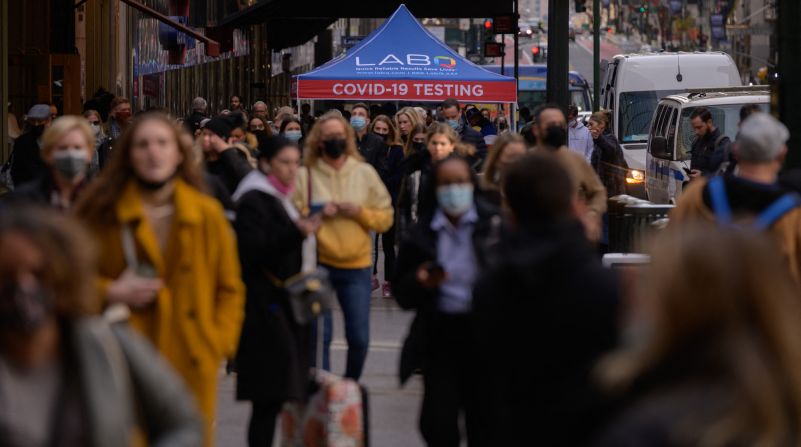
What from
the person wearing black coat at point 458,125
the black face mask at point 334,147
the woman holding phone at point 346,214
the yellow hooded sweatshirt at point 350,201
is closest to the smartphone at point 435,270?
the woman holding phone at point 346,214

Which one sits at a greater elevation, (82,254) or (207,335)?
(82,254)

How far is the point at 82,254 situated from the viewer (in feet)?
11.5

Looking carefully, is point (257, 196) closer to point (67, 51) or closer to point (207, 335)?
point (207, 335)

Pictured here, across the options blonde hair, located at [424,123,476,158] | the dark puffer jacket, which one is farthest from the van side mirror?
blonde hair, located at [424,123,476,158]

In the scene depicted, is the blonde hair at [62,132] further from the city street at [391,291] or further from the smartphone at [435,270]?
the smartphone at [435,270]

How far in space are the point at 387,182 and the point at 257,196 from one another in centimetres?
784

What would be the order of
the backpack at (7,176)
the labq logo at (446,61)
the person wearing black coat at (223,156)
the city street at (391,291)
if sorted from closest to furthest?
the city street at (391,291) < the person wearing black coat at (223,156) < the backpack at (7,176) < the labq logo at (446,61)

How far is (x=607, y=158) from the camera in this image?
2155 centimetres

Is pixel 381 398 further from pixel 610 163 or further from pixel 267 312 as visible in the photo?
pixel 610 163

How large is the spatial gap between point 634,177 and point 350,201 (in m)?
13.8

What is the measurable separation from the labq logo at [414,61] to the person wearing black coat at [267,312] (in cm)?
1257

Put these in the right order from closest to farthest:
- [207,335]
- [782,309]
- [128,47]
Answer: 1. [782,309]
2. [207,335]
3. [128,47]

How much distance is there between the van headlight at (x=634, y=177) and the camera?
22.4 metres

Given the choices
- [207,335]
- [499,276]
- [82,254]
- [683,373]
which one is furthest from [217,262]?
[683,373]
